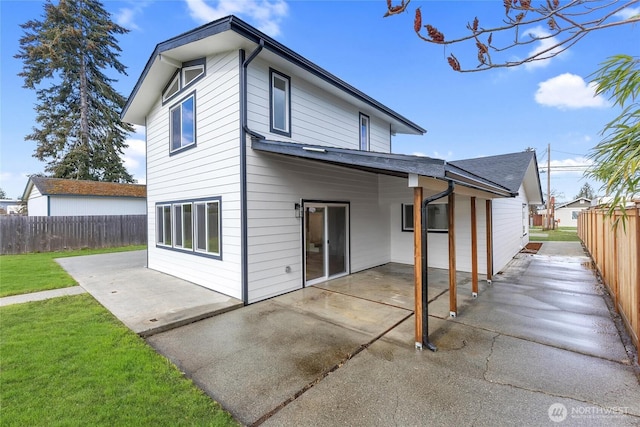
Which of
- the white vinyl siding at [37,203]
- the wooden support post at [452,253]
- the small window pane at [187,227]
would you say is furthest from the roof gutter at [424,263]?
the white vinyl siding at [37,203]

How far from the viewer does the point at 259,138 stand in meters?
5.46

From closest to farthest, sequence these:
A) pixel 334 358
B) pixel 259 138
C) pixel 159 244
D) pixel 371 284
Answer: pixel 334 358 → pixel 259 138 → pixel 371 284 → pixel 159 244

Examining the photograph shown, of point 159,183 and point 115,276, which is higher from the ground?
point 159,183

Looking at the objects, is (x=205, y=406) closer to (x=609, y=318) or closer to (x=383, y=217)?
(x=609, y=318)

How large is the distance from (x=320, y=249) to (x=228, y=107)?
386 centimetres

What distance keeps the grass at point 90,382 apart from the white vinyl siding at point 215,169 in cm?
208

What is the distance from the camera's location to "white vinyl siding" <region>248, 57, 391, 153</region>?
18.8 feet

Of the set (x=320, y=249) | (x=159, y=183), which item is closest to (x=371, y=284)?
(x=320, y=249)

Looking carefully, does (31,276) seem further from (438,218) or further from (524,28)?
(438,218)

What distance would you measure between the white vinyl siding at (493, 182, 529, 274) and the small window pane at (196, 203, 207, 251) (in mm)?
7906

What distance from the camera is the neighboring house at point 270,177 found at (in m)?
5.46

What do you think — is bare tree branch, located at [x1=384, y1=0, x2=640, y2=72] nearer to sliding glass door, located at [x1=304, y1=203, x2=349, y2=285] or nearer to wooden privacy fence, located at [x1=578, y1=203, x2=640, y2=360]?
wooden privacy fence, located at [x1=578, y1=203, x2=640, y2=360]

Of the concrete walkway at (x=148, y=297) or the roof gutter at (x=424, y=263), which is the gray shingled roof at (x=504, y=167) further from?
the concrete walkway at (x=148, y=297)

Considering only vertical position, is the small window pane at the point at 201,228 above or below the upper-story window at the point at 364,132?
below
